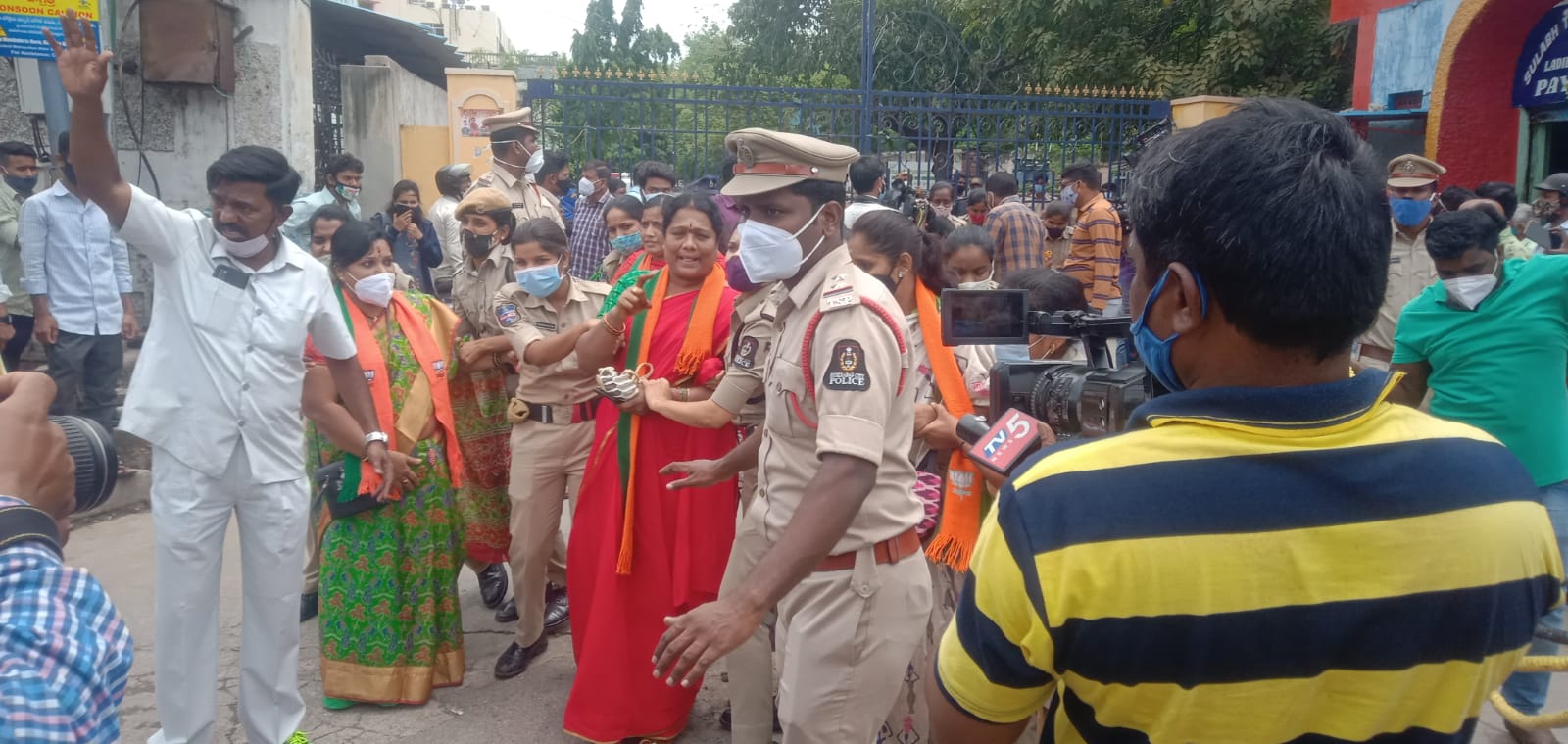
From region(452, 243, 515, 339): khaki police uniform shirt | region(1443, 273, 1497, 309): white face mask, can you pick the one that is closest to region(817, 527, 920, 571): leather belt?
region(1443, 273, 1497, 309): white face mask

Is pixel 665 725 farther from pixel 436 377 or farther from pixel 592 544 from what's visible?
pixel 436 377

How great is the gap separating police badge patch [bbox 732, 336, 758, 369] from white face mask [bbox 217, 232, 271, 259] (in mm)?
1463

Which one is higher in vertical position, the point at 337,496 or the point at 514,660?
the point at 337,496

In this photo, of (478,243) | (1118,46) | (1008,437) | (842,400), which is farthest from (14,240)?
(1118,46)

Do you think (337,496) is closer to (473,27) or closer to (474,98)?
(474,98)

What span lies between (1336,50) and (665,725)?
14.5 m

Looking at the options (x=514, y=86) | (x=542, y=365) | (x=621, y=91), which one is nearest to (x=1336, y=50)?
(x=621, y=91)

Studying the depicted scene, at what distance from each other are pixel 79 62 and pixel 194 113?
5886mm

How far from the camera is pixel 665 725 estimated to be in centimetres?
371

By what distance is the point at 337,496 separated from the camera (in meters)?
3.79

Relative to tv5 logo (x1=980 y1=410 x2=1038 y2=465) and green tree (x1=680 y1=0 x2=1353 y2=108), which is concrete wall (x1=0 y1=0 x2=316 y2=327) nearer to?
tv5 logo (x1=980 y1=410 x2=1038 y2=465)

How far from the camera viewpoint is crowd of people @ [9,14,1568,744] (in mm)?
1105

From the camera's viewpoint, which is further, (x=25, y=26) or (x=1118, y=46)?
(x=1118, y=46)

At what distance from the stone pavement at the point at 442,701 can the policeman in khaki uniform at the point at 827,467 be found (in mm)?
1424
